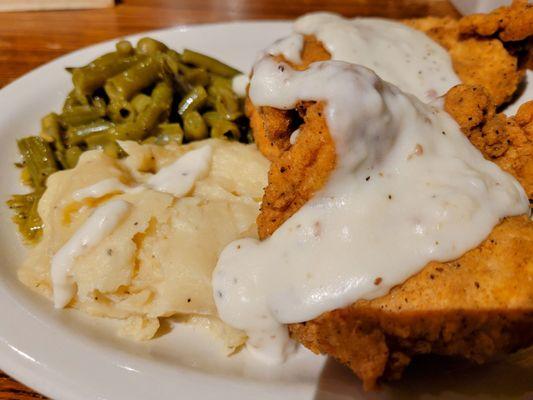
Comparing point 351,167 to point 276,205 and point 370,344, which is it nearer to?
point 276,205

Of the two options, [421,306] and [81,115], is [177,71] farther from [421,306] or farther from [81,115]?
[421,306]

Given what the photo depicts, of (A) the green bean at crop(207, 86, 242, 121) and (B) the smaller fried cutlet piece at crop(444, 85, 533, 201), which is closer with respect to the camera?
(B) the smaller fried cutlet piece at crop(444, 85, 533, 201)

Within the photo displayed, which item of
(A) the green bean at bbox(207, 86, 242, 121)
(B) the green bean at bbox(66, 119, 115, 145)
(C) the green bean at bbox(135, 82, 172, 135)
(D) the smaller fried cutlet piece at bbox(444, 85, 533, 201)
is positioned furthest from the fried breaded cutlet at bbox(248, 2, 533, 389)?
(B) the green bean at bbox(66, 119, 115, 145)

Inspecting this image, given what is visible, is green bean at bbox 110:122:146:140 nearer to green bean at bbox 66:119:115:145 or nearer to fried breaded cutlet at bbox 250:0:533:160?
green bean at bbox 66:119:115:145

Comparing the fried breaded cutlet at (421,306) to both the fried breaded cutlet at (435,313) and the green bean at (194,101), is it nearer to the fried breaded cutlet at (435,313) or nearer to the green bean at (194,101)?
the fried breaded cutlet at (435,313)

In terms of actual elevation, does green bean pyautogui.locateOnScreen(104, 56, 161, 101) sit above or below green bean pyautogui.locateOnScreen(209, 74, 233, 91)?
above

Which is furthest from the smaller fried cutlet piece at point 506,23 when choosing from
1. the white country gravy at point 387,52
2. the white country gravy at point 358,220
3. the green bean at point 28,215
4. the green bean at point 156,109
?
the green bean at point 28,215

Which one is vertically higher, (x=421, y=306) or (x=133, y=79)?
(x=133, y=79)

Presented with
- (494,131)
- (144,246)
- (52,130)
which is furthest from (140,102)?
(494,131)
